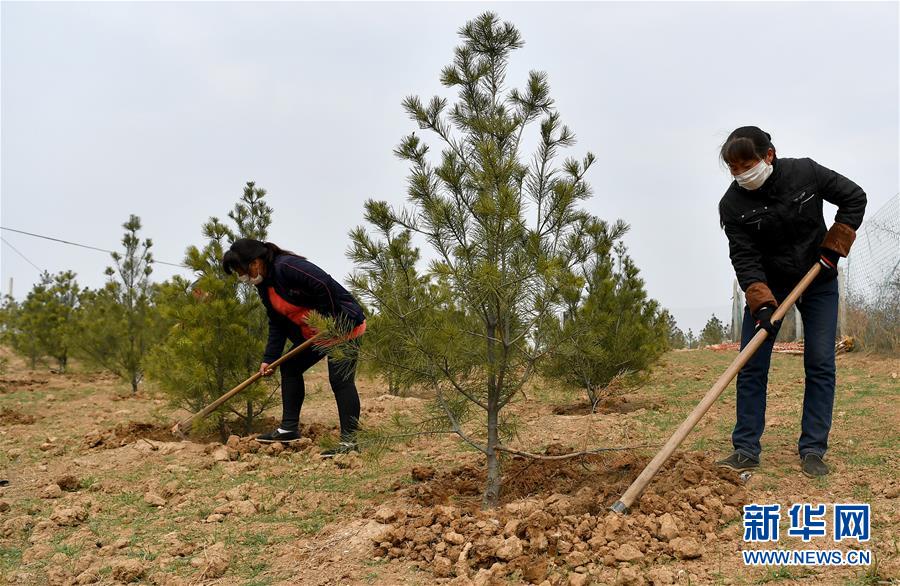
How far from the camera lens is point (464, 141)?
356cm

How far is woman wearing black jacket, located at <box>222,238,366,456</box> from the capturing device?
4906mm

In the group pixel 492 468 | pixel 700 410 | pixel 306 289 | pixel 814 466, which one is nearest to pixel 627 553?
pixel 700 410

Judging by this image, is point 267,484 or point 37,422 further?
point 37,422

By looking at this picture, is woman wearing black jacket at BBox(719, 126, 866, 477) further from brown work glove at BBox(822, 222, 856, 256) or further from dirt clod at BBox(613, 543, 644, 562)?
dirt clod at BBox(613, 543, 644, 562)

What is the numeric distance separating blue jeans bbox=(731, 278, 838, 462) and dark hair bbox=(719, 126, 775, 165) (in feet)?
2.41

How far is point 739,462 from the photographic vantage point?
11.4 feet

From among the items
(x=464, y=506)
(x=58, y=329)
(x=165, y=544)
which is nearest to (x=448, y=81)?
(x=464, y=506)

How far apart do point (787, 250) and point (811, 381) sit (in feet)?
2.20

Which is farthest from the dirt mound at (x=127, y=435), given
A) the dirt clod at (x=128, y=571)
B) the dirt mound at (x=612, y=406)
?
the dirt mound at (x=612, y=406)

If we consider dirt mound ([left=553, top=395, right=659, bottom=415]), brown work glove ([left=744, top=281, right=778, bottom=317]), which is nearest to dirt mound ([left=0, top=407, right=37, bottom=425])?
dirt mound ([left=553, top=395, right=659, bottom=415])

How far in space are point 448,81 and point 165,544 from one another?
2.69 metres

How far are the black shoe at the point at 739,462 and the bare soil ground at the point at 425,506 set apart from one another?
77mm

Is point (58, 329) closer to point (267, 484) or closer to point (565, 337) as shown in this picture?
point (267, 484)

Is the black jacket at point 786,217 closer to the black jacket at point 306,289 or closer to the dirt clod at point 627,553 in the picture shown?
the dirt clod at point 627,553
